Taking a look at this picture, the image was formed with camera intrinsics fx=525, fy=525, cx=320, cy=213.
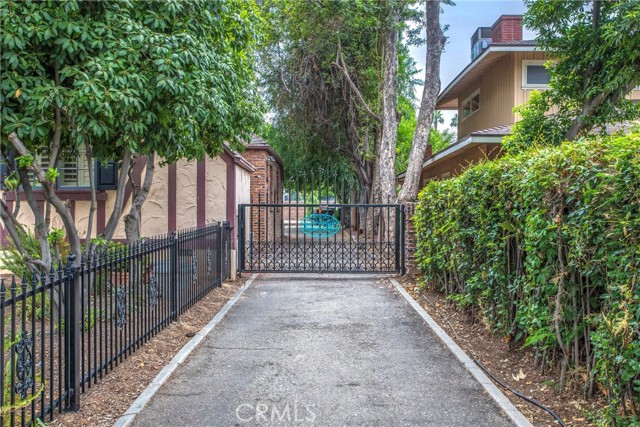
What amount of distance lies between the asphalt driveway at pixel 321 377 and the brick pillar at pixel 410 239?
3.53m

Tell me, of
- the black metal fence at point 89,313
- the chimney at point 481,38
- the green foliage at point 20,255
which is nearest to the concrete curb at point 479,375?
the black metal fence at point 89,313

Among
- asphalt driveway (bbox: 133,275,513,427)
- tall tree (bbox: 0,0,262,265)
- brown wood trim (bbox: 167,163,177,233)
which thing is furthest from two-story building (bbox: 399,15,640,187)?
tall tree (bbox: 0,0,262,265)

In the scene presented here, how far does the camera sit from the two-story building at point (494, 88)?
14664 mm

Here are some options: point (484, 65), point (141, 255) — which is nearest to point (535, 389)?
point (141, 255)

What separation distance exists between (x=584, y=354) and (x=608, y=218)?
1.51 meters

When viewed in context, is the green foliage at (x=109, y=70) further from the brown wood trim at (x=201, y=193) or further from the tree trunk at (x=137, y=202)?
the brown wood trim at (x=201, y=193)

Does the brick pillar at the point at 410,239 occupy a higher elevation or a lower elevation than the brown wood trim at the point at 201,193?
lower

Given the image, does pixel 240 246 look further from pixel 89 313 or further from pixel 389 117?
pixel 89 313

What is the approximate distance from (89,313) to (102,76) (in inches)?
106

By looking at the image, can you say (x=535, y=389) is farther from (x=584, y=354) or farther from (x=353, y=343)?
(x=353, y=343)

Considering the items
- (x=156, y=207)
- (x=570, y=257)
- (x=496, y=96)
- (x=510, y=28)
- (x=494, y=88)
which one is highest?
(x=510, y=28)

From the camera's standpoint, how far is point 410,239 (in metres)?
12.2

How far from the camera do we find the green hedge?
348cm

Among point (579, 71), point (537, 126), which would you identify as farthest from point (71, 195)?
point (579, 71)
